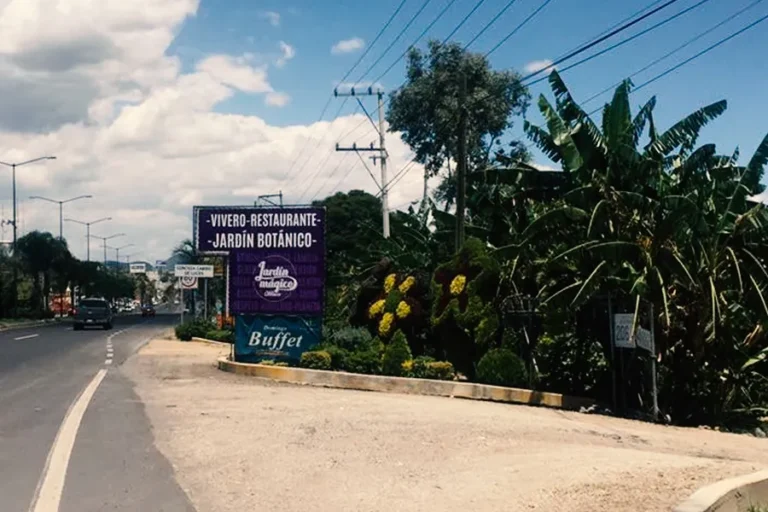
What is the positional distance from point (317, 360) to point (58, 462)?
1017 cm

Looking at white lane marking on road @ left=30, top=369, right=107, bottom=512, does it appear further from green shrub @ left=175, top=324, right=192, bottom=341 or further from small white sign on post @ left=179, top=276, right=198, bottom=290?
small white sign on post @ left=179, top=276, right=198, bottom=290

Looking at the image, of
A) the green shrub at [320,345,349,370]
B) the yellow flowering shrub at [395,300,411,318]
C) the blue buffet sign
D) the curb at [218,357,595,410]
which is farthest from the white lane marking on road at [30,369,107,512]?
the yellow flowering shrub at [395,300,411,318]

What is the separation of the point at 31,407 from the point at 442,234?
40.6 feet

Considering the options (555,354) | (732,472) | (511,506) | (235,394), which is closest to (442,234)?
(555,354)

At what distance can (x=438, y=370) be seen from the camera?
58.5ft

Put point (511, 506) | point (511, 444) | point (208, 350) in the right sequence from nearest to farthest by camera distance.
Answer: point (511, 506) → point (511, 444) → point (208, 350)

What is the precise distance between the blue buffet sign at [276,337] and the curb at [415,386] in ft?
2.56

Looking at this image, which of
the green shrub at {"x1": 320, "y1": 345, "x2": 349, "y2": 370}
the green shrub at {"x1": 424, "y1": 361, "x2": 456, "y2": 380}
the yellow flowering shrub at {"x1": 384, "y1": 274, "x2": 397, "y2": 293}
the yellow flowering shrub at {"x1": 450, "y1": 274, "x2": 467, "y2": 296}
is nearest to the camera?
the green shrub at {"x1": 424, "y1": 361, "x2": 456, "y2": 380}

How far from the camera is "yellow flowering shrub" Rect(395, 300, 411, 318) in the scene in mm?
20344

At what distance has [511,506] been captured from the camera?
24.9ft

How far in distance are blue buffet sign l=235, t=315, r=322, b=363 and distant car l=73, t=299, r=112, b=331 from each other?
107 ft

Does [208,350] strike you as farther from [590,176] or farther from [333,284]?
[590,176]

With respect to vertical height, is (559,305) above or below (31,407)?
above

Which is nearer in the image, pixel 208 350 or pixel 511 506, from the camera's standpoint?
pixel 511 506
